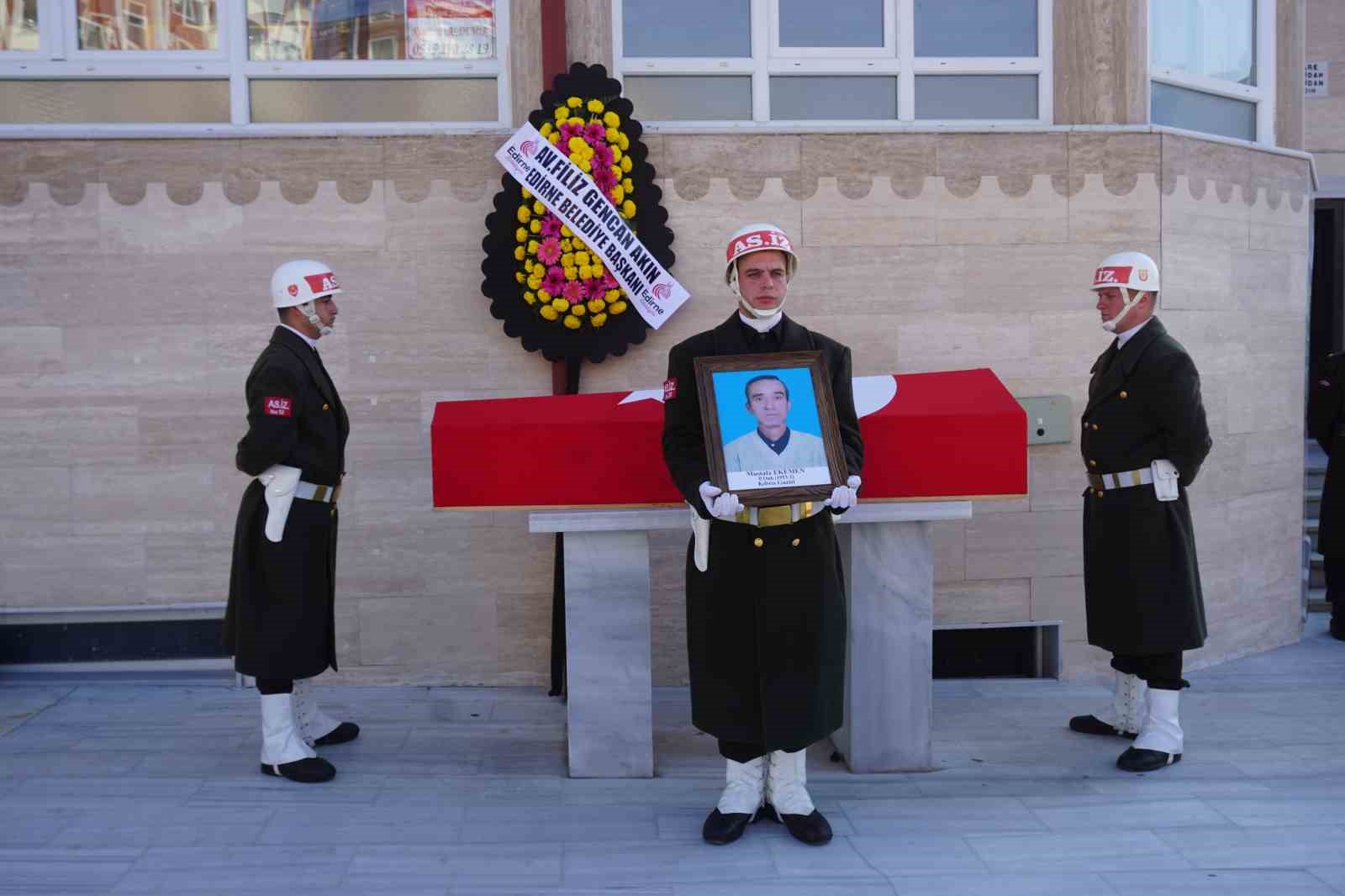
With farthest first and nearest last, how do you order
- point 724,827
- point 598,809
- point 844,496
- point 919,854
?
point 598,809, point 724,827, point 919,854, point 844,496

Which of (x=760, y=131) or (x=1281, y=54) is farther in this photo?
(x=1281, y=54)

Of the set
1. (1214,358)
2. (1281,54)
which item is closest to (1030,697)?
(1214,358)

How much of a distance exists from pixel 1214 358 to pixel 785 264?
3.38m

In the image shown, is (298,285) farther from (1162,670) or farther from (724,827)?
(1162,670)

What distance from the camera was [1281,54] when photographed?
7.15 metres

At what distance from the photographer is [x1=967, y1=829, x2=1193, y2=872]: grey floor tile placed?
12.9 ft

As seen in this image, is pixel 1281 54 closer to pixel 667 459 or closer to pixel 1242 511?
Result: pixel 1242 511

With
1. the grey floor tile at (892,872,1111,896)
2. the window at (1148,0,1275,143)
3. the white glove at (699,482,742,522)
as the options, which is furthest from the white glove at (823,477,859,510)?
the window at (1148,0,1275,143)

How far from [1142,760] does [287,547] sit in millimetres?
3273

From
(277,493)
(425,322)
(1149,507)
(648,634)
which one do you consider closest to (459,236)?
(425,322)

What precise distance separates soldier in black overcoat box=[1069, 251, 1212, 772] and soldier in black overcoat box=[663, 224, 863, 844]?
136 cm

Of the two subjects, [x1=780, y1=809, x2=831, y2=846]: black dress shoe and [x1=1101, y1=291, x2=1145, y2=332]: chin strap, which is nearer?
[x1=780, y1=809, x2=831, y2=846]: black dress shoe

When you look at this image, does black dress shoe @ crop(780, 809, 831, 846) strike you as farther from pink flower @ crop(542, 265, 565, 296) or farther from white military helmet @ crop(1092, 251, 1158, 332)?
pink flower @ crop(542, 265, 565, 296)

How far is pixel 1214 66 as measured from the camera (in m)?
6.87
